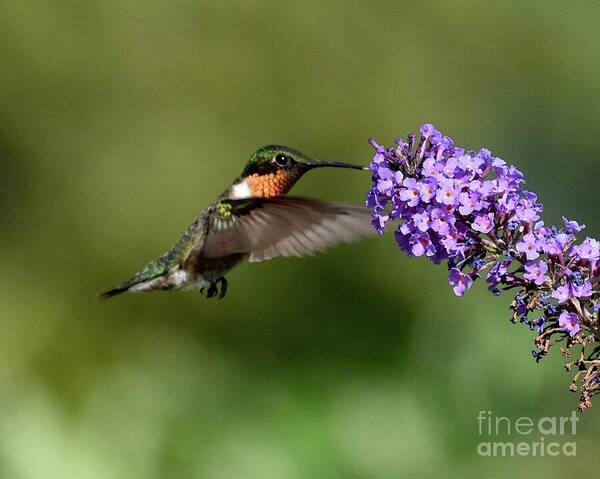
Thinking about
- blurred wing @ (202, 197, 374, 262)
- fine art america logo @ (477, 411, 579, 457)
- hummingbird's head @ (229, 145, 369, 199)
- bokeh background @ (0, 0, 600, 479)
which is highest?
bokeh background @ (0, 0, 600, 479)

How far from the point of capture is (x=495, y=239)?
2.72 metres

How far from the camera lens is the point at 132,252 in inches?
293

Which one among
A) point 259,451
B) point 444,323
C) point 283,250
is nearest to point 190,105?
point 444,323

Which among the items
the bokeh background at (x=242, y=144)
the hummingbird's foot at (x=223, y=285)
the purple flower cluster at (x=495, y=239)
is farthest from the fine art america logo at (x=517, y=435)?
the purple flower cluster at (x=495, y=239)

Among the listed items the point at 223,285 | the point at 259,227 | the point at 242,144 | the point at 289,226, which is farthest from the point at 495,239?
the point at 242,144

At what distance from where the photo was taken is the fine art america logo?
491 centimetres

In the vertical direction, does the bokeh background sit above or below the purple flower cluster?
above

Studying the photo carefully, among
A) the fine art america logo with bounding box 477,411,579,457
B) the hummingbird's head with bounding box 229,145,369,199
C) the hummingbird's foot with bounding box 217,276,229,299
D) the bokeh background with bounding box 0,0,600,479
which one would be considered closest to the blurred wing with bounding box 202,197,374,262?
the hummingbird's head with bounding box 229,145,369,199

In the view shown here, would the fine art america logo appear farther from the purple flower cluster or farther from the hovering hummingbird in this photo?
the purple flower cluster

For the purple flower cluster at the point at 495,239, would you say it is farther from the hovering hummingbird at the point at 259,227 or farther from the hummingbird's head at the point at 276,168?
the hummingbird's head at the point at 276,168

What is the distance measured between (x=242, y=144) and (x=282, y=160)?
13.0 feet

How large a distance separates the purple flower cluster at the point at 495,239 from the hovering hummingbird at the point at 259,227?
402 mm

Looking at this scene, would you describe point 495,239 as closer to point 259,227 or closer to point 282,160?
point 259,227

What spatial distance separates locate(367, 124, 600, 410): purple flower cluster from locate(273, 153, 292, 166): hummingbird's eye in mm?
913
